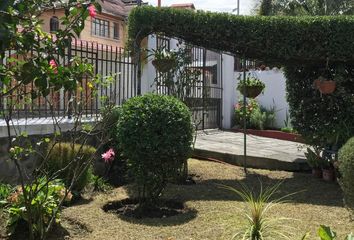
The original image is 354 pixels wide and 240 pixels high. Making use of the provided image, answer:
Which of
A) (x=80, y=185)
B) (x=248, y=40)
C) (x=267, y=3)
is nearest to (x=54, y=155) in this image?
(x=80, y=185)

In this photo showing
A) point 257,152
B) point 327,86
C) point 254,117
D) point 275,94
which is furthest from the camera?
point 275,94

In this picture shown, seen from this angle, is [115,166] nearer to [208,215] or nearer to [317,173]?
[208,215]

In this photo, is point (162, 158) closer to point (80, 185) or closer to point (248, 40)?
point (80, 185)

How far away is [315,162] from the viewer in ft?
26.1

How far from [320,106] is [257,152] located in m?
1.55

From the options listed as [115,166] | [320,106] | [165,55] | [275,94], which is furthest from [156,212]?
[275,94]

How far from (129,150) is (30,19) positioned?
2900 mm

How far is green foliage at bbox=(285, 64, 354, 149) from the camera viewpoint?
7.88m

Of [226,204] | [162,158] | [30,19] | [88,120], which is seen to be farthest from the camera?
[88,120]

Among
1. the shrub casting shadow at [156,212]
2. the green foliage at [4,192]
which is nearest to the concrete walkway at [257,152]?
the shrub casting shadow at [156,212]

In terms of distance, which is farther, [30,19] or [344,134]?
[344,134]

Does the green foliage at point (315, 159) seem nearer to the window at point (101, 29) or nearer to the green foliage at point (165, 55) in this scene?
the green foliage at point (165, 55)

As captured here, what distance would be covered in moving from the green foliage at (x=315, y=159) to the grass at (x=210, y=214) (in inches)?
13.8

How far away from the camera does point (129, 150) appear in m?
5.55
